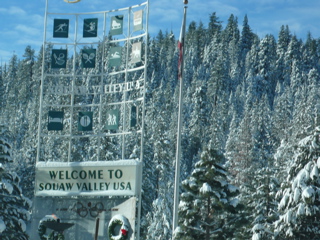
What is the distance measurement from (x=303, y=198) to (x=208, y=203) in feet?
13.3

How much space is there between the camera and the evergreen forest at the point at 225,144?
88.1ft

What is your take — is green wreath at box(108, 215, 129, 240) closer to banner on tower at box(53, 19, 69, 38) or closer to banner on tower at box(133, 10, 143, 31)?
banner on tower at box(133, 10, 143, 31)

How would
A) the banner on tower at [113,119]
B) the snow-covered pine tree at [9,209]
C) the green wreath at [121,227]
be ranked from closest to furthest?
the green wreath at [121,227]
the banner on tower at [113,119]
the snow-covered pine tree at [9,209]

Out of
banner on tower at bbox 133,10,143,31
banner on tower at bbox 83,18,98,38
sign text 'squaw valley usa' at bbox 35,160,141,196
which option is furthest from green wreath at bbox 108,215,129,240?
banner on tower at bbox 83,18,98,38

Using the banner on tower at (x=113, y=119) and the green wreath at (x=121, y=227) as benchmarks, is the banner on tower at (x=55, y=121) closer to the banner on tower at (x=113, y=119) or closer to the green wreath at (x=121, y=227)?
the banner on tower at (x=113, y=119)

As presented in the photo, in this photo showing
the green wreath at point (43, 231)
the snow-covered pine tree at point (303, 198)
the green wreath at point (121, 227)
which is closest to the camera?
the snow-covered pine tree at point (303, 198)

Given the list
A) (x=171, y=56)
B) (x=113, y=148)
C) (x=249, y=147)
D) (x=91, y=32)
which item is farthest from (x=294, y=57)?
(x=91, y=32)

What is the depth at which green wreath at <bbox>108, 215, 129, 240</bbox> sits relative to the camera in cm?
2694

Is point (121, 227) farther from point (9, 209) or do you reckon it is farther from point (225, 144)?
point (225, 144)

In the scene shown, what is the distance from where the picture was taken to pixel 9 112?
15012cm

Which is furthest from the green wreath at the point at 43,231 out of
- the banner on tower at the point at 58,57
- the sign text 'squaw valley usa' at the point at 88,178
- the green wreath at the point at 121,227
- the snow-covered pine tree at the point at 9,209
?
the banner on tower at the point at 58,57

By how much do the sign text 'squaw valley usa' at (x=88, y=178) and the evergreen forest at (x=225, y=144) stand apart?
2.66m

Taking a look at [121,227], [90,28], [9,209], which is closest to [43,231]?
[121,227]

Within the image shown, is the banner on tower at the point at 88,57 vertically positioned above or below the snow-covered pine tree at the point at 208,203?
above
